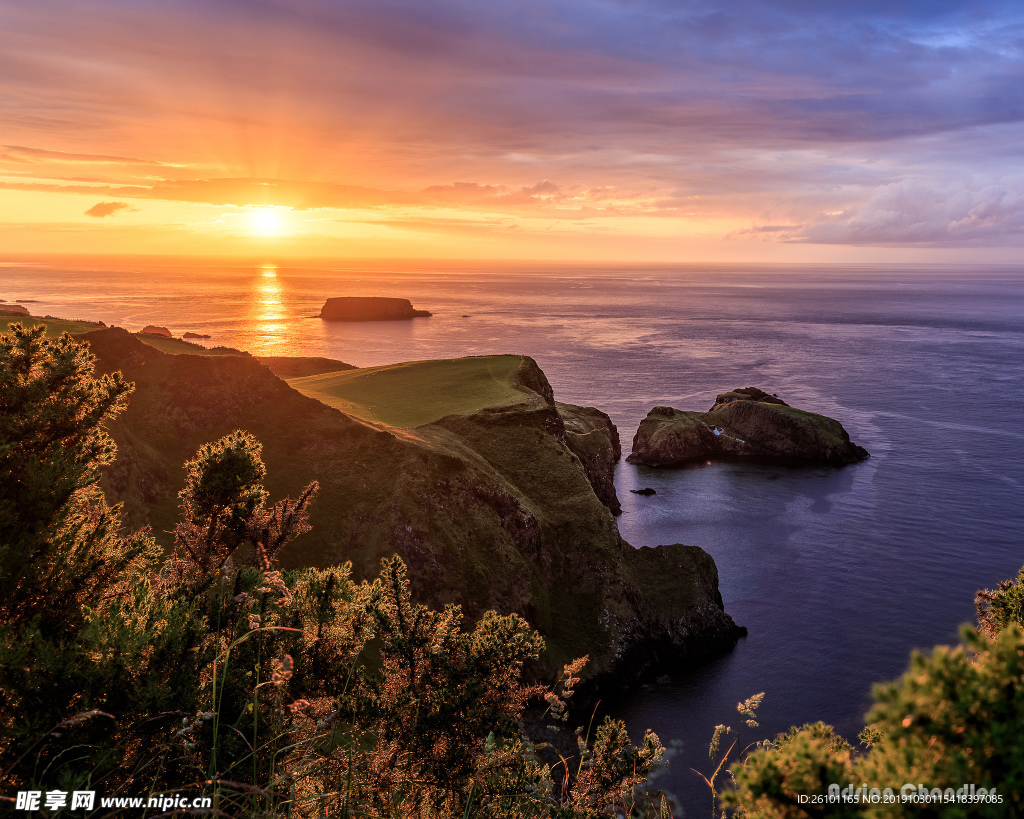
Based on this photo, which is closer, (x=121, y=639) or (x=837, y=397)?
(x=121, y=639)

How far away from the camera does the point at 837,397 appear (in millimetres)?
133000

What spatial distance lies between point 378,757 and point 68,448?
30.9 feet

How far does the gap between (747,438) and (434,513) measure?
74.4 metres

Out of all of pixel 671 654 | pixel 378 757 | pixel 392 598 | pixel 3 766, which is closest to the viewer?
pixel 3 766

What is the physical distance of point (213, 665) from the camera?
408 inches

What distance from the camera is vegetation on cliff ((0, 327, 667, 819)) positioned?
994cm

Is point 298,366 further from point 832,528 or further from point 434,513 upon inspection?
point 832,528

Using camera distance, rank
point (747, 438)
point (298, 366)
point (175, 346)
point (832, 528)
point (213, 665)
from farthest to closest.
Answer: point (747, 438) < point (298, 366) < point (832, 528) < point (175, 346) < point (213, 665)

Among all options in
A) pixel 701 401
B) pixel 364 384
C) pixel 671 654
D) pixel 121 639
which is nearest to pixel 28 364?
pixel 121 639

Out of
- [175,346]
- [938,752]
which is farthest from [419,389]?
[938,752]

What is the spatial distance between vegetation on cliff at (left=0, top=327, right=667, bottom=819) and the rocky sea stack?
286 feet

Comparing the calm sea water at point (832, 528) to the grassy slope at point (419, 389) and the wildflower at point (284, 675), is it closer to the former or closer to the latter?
the grassy slope at point (419, 389)

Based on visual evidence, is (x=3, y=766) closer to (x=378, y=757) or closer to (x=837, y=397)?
(x=378, y=757)

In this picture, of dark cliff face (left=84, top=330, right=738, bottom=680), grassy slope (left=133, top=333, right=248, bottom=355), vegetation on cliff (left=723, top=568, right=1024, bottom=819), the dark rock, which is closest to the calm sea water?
dark cliff face (left=84, top=330, right=738, bottom=680)
